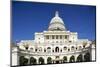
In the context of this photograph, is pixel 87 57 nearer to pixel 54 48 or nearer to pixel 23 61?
pixel 54 48

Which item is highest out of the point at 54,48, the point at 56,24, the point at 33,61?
the point at 56,24

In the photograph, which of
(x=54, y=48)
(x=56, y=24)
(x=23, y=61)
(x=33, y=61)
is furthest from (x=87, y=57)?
(x=23, y=61)

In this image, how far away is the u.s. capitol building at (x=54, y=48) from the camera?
2719mm

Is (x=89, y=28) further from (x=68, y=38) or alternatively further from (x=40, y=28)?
(x=40, y=28)

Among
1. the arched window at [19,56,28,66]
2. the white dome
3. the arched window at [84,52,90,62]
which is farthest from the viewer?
the arched window at [84,52,90,62]

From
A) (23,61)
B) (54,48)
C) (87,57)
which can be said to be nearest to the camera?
(23,61)

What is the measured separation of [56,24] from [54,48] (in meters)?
0.34

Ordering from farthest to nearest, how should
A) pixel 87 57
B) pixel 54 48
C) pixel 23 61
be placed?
pixel 87 57 → pixel 54 48 → pixel 23 61

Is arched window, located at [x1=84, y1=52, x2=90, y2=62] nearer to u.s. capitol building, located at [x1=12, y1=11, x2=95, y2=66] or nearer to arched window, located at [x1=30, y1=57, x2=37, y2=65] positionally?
u.s. capitol building, located at [x1=12, y1=11, x2=95, y2=66]

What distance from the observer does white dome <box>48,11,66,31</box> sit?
2.84 metres

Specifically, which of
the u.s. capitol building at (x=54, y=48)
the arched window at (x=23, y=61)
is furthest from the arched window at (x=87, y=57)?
the arched window at (x=23, y=61)

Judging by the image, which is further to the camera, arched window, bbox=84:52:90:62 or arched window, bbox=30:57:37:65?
arched window, bbox=84:52:90:62

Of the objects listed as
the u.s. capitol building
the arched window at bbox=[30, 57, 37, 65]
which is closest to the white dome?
the u.s. capitol building

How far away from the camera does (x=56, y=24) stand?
2881 mm
